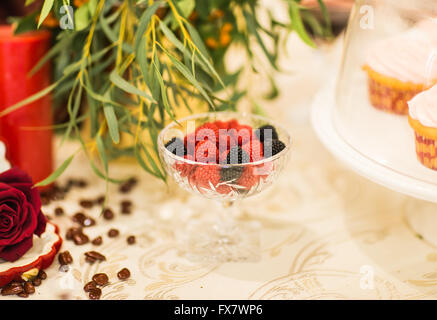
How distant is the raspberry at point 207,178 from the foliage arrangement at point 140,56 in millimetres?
88

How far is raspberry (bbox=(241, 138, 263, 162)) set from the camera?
0.69 metres

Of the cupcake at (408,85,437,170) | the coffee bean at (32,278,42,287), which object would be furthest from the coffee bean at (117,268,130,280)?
the cupcake at (408,85,437,170)

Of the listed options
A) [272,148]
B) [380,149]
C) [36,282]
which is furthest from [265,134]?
[36,282]

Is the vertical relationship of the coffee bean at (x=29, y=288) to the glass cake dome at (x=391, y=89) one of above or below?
below

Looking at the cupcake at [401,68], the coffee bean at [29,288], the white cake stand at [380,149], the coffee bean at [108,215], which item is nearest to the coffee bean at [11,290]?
the coffee bean at [29,288]

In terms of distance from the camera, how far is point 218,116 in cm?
83

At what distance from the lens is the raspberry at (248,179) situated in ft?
2.24

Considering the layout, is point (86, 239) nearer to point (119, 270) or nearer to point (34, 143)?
point (119, 270)

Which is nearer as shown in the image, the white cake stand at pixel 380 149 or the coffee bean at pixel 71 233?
the white cake stand at pixel 380 149

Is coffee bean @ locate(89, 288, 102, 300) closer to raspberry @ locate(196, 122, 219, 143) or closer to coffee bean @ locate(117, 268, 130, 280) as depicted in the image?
coffee bean @ locate(117, 268, 130, 280)

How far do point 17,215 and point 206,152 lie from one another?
0.27 meters

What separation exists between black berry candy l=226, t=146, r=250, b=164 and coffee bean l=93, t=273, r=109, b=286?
0.80ft

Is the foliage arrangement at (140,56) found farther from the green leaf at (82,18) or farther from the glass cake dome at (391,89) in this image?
the glass cake dome at (391,89)
